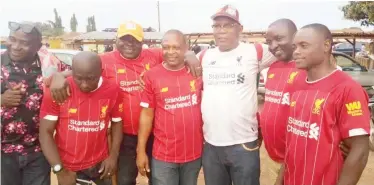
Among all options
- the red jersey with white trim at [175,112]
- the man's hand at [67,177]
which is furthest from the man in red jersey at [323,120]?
the man's hand at [67,177]

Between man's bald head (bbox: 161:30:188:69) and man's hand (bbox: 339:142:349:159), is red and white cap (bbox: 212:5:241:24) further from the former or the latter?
man's hand (bbox: 339:142:349:159)

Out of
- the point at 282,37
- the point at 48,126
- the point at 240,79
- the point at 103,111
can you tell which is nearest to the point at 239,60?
the point at 240,79

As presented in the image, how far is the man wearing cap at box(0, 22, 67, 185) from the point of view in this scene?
3.00 metres

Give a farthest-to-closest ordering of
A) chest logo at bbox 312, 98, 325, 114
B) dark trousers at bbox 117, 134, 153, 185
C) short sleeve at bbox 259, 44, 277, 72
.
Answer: dark trousers at bbox 117, 134, 153, 185, short sleeve at bbox 259, 44, 277, 72, chest logo at bbox 312, 98, 325, 114

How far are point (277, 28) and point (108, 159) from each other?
1.74 m

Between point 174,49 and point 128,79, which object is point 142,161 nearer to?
point 128,79

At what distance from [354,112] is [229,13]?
4.41 feet

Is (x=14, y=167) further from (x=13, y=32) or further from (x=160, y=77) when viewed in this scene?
(x=160, y=77)

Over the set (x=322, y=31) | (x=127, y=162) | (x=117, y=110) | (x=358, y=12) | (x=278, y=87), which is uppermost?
(x=358, y=12)

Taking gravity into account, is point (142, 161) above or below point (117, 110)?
below

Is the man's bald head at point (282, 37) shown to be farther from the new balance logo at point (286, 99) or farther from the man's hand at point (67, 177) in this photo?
the man's hand at point (67, 177)

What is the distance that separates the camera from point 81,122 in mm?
3020

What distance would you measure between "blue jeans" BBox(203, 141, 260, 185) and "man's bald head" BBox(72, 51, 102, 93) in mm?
1048

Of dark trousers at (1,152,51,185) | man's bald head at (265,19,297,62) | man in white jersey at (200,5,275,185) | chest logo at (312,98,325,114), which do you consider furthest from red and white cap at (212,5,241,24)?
dark trousers at (1,152,51,185)
